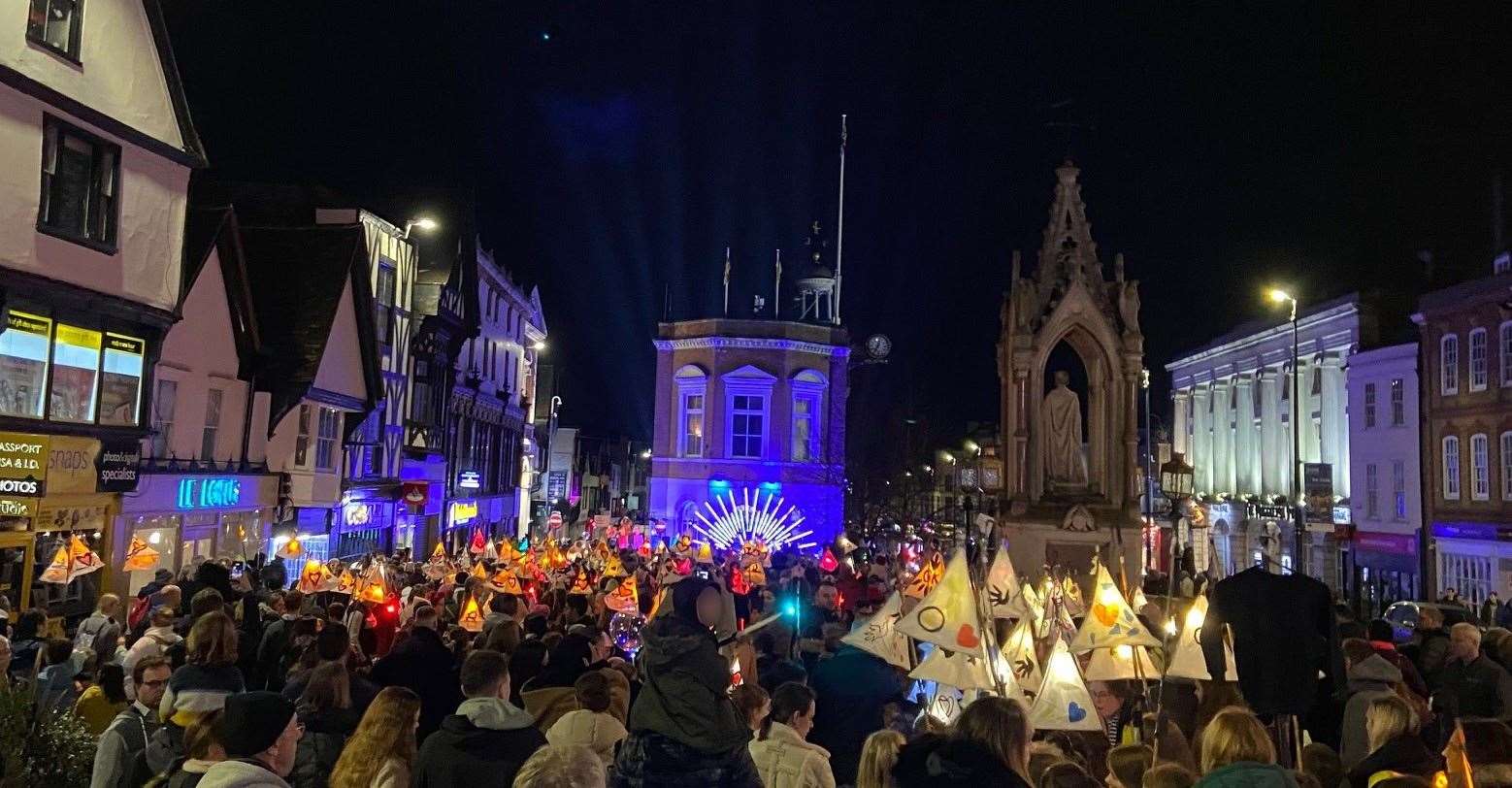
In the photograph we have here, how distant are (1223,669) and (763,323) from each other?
42715mm

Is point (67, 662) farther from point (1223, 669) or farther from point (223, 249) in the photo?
point (223, 249)

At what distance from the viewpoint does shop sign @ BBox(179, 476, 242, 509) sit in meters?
21.5

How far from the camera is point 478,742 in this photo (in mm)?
5434

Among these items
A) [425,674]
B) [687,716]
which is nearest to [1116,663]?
[425,674]

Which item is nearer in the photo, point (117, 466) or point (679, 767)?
point (679, 767)

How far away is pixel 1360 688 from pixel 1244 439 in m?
51.4

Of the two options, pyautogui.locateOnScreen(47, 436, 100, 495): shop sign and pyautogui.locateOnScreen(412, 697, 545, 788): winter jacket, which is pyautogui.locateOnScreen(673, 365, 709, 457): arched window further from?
pyautogui.locateOnScreen(412, 697, 545, 788): winter jacket

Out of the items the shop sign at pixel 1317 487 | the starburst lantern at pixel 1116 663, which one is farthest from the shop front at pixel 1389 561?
the starburst lantern at pixel 1116 663

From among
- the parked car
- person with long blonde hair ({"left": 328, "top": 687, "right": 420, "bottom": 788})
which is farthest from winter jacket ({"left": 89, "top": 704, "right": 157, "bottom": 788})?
the parked car

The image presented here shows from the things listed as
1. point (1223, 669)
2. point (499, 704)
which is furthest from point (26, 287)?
point (1223, 669)

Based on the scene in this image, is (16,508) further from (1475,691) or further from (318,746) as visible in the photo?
(1475,691)

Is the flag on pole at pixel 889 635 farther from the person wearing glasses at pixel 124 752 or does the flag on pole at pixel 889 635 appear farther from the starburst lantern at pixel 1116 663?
the person wearing glasses at pixel 124 752

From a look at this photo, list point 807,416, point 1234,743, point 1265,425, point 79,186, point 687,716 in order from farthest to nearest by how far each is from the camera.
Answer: point 1265,425, point 807,416, point 79,186, point 1234,743, point 687,716

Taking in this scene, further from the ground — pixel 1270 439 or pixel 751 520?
pixel 1270 439
